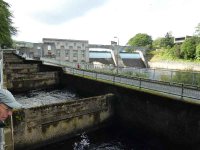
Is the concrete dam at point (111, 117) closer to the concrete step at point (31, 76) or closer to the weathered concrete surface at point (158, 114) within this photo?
the weathered concrete surface at point (158, 114)

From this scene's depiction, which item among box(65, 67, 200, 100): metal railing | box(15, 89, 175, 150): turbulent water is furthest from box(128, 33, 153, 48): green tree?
box(15, 89, 175, 150): turbulent water

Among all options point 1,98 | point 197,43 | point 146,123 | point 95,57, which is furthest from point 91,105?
point 95,57

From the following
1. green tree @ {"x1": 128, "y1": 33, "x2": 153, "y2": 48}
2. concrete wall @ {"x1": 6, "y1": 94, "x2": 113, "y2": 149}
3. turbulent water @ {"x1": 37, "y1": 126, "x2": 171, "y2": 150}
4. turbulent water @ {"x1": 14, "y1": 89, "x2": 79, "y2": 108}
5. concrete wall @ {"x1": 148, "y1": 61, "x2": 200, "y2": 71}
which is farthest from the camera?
green tree @ {"x1": 128, "y1": 33, "x2": 153, "y2": 48}

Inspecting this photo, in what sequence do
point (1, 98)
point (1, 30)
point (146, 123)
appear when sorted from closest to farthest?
1. point (1, 98)
2. point (146, 123)
3. point (1, 30)

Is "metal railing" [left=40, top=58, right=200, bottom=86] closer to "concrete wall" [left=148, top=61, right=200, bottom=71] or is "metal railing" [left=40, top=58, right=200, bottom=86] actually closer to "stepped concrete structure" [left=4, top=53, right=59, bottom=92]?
"stepped concrete structure" [left=4, top=53, right=59, bottom=92]

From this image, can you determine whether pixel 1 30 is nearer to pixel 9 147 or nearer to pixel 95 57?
pixel 9 147

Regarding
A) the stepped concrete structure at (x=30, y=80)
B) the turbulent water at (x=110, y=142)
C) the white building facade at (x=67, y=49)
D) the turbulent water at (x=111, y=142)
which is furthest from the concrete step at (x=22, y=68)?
the white building facade at (x=67, y=49)

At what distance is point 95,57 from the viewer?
302 feet

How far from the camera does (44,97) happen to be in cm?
2688

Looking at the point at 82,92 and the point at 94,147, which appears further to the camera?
the point at 82,92

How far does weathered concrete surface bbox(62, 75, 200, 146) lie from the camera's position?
13.0 meters

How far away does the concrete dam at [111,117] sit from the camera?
1323 centimetres

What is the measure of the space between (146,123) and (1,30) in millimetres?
34197

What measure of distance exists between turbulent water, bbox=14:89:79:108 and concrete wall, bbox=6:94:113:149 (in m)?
8.60
